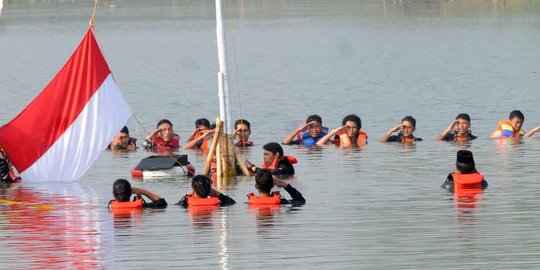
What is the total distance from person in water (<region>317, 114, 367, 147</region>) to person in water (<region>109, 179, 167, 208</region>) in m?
9.83

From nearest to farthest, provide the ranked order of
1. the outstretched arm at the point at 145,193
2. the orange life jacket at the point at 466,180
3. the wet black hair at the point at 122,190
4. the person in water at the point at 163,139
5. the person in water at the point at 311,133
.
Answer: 1. the wet black hair at the point at 122,190
2. the outstretched arm at the point at 145,193
3. the orange life jacket at the point at 466,180
4. the person in water at the point at 163,139
5. the person in water at the point at 311,133

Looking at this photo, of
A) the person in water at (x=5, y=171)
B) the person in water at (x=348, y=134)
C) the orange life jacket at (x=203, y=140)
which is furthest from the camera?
the orange life jacket at (x=203, y=140)

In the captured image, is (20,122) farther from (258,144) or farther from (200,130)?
(258,144)

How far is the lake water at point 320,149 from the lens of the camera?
21781mm

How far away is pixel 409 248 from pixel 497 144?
48.1ft

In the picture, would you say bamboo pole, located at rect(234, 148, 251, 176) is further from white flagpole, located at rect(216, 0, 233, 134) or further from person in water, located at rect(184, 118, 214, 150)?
person in water, located at rect(184, 118, 214, 150)

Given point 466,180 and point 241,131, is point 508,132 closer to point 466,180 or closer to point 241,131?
point 241,131

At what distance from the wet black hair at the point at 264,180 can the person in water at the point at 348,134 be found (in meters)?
10.0

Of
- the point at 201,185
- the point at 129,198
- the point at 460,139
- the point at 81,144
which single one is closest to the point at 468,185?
the point at 201,185

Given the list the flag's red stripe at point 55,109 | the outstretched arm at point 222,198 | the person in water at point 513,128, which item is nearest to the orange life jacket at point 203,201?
the outstretched arm at point 222,198

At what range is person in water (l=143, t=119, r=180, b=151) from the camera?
3481 centimetres

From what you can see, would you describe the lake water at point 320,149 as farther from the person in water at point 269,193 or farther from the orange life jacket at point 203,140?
the orange life jacket at point 203,140

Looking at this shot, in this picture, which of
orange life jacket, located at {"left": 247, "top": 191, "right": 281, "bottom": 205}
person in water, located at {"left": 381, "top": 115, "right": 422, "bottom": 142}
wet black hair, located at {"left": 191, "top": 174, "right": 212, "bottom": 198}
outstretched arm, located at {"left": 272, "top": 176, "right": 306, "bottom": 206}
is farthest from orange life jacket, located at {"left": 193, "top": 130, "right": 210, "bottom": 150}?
wet black hair, located at {"left": 191, "top": 174, "right": 212, "bottom": 198}

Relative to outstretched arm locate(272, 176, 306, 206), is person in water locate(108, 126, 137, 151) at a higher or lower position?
higher
